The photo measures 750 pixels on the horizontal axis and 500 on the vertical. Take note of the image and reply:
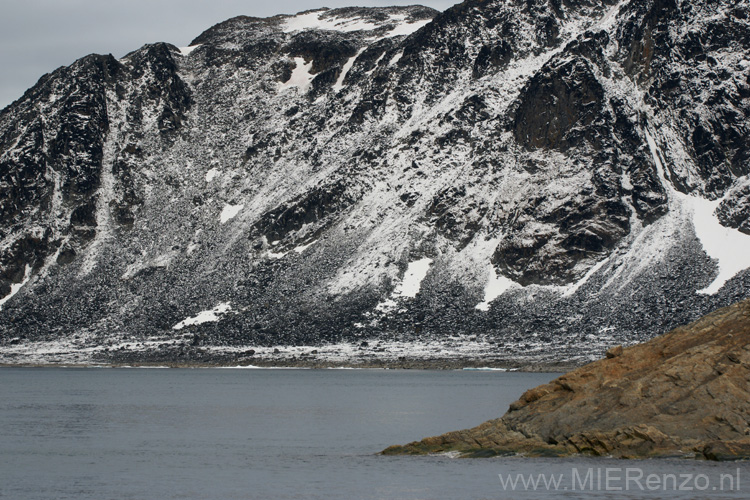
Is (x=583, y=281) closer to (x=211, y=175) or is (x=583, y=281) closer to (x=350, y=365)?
(x=350, y=365)

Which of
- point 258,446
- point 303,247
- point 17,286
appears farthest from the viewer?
point 17,286

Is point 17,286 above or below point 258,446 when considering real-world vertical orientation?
above

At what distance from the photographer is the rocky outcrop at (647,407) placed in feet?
119

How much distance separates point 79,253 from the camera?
183m

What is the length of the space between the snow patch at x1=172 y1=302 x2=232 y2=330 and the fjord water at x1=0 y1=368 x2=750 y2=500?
53149mm

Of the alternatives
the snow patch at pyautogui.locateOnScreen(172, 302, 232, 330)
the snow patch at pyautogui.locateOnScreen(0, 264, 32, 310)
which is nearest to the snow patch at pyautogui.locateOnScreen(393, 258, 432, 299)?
the snow patch at pyautogui.locateOnScreen(172, 302, 232, 330)

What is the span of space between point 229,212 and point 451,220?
50084mm

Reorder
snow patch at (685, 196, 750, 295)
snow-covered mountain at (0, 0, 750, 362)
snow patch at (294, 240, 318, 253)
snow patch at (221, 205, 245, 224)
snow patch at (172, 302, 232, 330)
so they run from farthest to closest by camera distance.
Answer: snow patch at (221, 205, 245, 224)
snow patch at (294, 240, 318, 253)
snow patch at (172, 302, 232, 330)
snow-covered mountain at (0, 0, 750, 362)
snow patch at (685, 196, 750, 295)

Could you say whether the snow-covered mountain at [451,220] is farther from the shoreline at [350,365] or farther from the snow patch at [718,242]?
the shoreline at [350,365]

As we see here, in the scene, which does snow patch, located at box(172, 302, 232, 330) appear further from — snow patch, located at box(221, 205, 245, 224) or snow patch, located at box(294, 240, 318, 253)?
snow patch, located at box(221, 205, 245, 224)

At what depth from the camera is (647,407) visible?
37719 millimetres

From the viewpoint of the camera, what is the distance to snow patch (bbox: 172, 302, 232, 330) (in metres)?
160

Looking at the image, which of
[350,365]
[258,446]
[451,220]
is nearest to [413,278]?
[451,220]

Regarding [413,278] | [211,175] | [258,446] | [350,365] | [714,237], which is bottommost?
[350,365]
